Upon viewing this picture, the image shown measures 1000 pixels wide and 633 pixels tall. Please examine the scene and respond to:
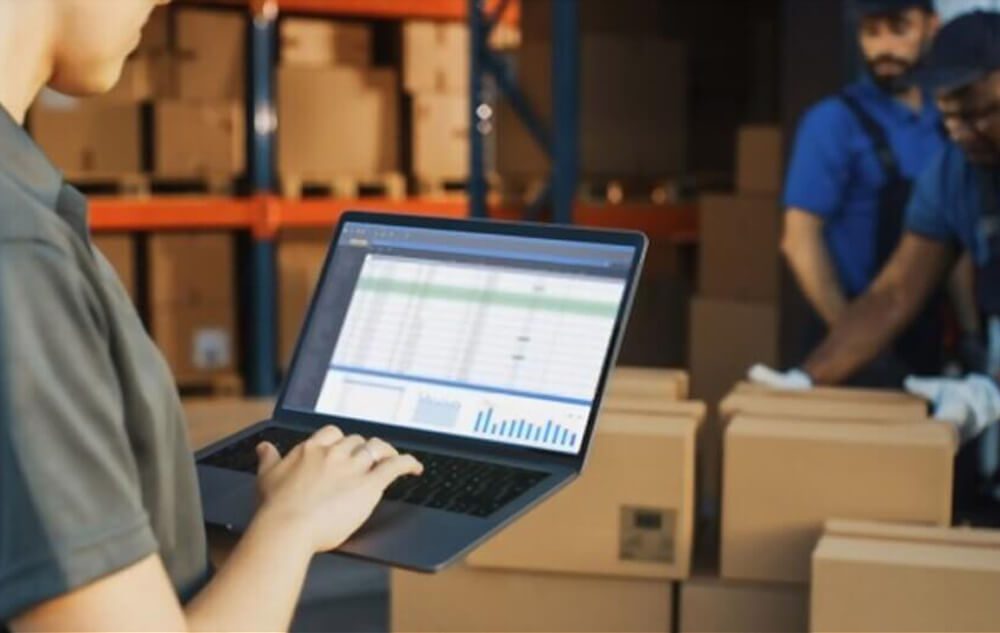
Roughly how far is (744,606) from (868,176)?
2.27 meters

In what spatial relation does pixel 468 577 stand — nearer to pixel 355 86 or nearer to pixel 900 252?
pixel 900 252

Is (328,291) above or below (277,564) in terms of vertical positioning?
above

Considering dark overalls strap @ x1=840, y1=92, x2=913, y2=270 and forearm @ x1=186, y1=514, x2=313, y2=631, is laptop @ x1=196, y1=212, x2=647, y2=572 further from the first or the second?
dark overalls strap @ x1=840, y1=92, x2=913, y2=270

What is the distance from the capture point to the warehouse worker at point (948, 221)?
3100 millimetres

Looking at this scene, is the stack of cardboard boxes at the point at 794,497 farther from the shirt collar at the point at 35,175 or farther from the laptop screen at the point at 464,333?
the shirt collar at the point at 35,175

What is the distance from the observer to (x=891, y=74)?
4.39m

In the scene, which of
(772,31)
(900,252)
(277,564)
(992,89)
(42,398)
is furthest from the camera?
(772,31)

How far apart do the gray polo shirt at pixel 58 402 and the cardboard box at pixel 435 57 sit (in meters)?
7.11

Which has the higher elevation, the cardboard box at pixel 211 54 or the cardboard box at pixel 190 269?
the cardboard box at pixel 211 54

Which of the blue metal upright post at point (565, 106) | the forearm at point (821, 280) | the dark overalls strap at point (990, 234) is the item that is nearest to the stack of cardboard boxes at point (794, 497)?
the dark overalls strap at point (990, 234)

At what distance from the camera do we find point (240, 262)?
805 cm

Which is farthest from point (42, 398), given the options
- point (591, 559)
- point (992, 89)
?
point (992, 89)

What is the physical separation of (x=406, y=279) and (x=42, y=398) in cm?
86

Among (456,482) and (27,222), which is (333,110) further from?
(27,222)
